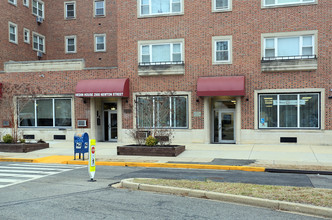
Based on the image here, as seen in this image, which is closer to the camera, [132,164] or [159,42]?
[132,164]

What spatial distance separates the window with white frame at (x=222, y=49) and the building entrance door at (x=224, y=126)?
3.09 m

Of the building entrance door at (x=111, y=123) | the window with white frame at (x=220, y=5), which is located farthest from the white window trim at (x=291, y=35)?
the building entrance door at (x=111, y=123)

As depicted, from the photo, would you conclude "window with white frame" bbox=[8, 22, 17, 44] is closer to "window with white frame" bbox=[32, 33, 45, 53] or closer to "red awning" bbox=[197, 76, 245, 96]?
"window with white frame" bbox=[32, 33, 45, 53]

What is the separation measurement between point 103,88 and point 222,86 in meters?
7.07

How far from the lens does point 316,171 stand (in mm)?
10812

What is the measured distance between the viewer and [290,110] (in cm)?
1892

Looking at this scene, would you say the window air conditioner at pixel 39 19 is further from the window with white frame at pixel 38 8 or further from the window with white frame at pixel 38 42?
the window with white frame at pixel 38 42

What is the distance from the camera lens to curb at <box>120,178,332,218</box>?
614cm

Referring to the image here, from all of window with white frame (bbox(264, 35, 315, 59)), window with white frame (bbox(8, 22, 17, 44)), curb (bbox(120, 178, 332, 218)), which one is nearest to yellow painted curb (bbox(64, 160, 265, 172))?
curb (bbox(120, 178, 332, 218))

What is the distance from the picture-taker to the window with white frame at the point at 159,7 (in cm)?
2047

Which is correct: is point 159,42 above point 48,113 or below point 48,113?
above

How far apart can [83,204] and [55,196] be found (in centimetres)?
111

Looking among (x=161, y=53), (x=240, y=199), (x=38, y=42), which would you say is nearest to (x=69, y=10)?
(x=38, y=42)

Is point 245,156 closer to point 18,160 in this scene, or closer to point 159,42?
point 159,42
